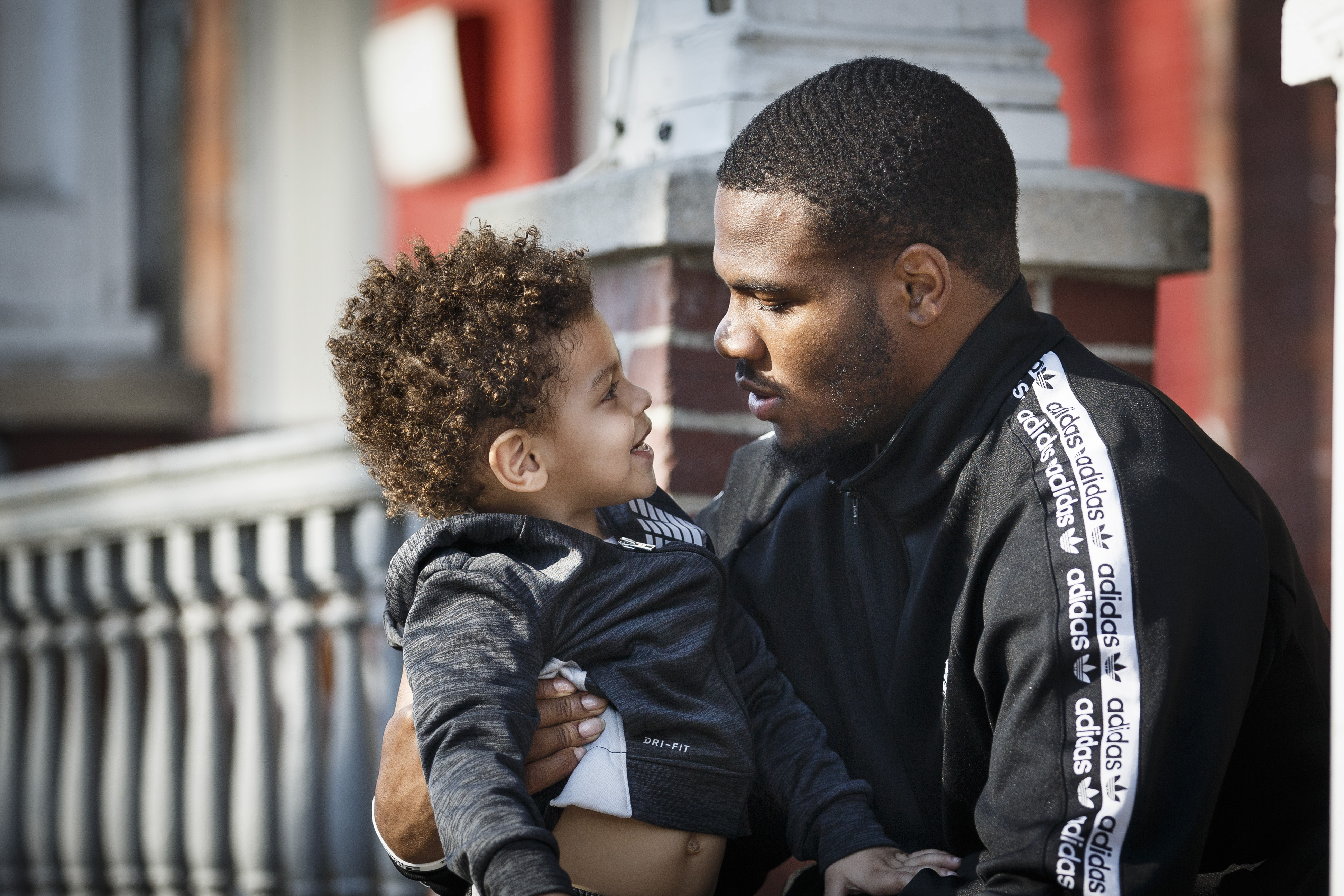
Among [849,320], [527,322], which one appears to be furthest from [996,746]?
[527,322]

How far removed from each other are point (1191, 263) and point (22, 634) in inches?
116

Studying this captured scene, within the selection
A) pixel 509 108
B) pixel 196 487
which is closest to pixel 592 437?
pixel 196 487

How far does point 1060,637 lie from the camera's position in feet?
4.45

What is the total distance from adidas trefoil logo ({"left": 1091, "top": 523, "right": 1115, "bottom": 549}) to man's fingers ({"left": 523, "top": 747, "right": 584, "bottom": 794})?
65cm

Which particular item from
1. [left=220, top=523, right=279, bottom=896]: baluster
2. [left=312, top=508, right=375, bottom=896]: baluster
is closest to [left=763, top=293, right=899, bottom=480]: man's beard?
[left=312, top=508, right=375, bottom=896]: baluster

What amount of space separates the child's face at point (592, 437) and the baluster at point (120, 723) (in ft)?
6.41

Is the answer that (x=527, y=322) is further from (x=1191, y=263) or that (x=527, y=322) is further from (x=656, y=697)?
(x=1191, y=263)

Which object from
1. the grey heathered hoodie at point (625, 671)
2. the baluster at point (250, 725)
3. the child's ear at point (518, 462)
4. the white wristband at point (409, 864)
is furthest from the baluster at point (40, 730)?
the child's ear at point (518, 462)

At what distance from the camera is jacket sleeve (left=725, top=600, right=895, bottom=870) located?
162 centimetres

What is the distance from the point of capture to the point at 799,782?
1693mm

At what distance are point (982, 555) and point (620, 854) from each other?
1.81ft

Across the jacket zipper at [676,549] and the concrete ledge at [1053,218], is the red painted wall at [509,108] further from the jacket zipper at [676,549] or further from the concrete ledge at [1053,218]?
the jacket zipper at [676,549]

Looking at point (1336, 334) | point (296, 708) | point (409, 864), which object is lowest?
point (296, 708)

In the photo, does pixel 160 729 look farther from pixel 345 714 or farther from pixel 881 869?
pixel 881 869
